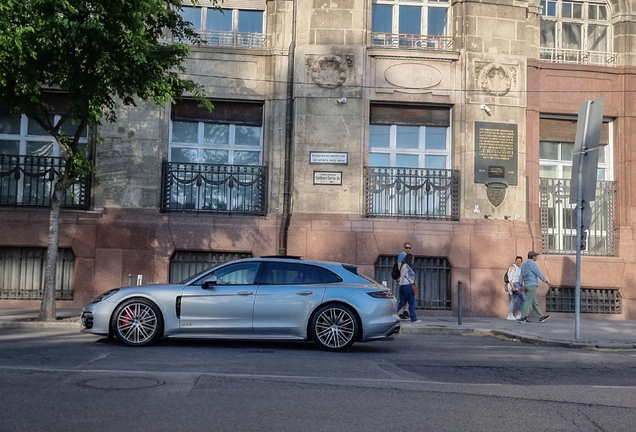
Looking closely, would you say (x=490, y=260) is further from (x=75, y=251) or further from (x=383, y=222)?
(x=75, y=251)

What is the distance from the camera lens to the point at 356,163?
18.9 metres

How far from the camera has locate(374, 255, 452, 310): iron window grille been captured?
19109 mm

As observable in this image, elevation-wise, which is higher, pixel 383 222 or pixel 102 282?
pixel 383 222

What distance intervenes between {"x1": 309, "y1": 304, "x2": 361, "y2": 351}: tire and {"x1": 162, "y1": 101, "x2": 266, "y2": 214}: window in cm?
794

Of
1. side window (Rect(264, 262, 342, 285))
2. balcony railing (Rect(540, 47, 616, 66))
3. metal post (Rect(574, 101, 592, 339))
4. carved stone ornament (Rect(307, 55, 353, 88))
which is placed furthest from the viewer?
balcony railing (Rect(540, 47, 616, 66))

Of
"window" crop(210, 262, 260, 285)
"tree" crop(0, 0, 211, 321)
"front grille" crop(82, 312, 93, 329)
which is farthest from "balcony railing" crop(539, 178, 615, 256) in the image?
"front grille" crop(82, 312, 93, 329)

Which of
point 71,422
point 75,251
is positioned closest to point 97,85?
point 75,251

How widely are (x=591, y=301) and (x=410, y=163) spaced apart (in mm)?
5750

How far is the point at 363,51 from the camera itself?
19.1m

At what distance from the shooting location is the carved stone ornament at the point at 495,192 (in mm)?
19297

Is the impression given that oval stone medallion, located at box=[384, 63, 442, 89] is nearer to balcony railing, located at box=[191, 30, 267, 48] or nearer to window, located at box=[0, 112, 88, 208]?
balcony railing, located at box=[191, 30, 267, 48]

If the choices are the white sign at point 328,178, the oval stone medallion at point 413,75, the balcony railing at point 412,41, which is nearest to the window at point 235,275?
the white sign at point 328,178

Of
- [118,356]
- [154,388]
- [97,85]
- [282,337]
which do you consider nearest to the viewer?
[154,388]

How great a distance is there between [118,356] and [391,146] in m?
11.2
